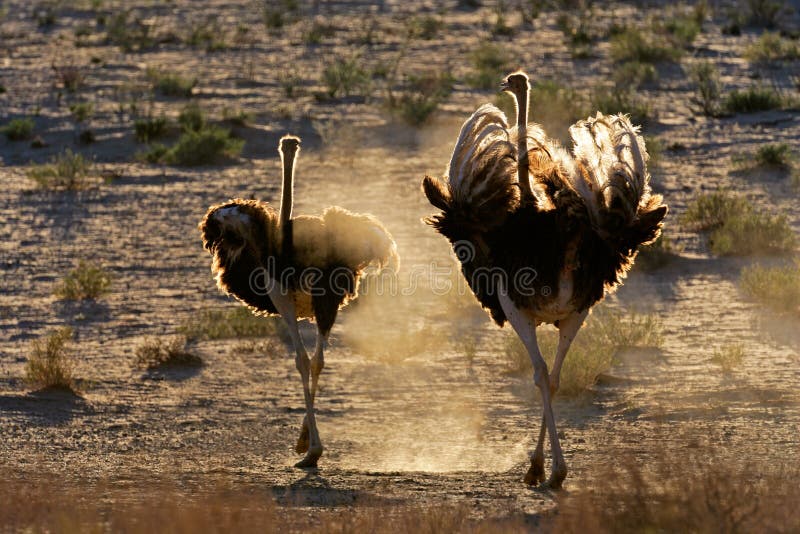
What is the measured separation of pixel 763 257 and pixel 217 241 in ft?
21.3

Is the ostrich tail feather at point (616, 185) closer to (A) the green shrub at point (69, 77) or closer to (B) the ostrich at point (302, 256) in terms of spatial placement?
(B) the ostrich at point (302, 256)

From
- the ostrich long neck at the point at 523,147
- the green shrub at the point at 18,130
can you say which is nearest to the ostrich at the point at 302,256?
the ostrich long neck at the point at 523,147

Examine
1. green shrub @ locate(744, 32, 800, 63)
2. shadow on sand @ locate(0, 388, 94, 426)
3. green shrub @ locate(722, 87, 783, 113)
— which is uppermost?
green shrub @ locate(744, 32, 800, 63)

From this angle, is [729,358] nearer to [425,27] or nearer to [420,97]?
[420,97]

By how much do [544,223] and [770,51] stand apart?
17.9 meters

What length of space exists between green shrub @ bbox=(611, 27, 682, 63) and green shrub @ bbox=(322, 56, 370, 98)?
4.81 meters

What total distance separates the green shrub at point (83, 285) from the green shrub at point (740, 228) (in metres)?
6.01

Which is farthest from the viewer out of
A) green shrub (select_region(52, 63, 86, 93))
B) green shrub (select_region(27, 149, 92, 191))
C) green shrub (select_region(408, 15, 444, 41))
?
green shrub (select_region(408, 15, 444, 41))

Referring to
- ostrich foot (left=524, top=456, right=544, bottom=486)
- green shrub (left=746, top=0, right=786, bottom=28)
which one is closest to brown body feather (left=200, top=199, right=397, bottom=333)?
ostrich foot (left=524, top=456, right=544, bottom=486)

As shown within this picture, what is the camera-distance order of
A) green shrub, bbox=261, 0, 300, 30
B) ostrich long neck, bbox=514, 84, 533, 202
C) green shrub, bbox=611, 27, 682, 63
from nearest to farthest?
ostrich long neck, bbox=514, 84, 533, 202
green shrub, bbox=611, 27, 682, 63
green shrub, bbox=261, 0, 300, 30

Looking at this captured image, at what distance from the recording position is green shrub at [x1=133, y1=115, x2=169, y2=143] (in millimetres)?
19828

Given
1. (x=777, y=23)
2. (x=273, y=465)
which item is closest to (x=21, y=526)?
(x=273, y=465)

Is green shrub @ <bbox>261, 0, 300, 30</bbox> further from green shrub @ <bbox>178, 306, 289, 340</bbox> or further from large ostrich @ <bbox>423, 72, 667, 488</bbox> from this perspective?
large ostrich @ <bbox>423, 72, 667, 488</bbox>

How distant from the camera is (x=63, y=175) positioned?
17.2m
